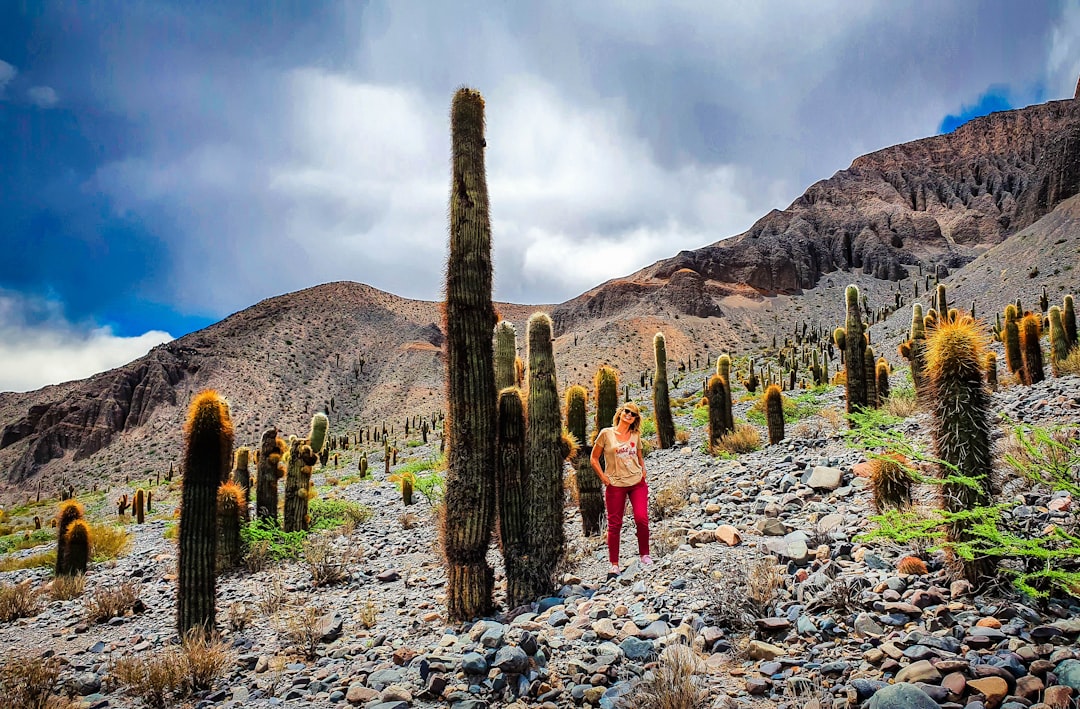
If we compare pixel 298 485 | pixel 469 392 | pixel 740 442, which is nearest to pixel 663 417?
pixel 740 442

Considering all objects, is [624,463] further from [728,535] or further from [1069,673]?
[1069,673]

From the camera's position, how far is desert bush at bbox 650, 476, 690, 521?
8.66 metres

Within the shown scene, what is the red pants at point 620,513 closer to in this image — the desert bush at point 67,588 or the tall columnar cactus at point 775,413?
the tall columnar cactus at point 775,413

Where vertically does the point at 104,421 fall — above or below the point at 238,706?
above

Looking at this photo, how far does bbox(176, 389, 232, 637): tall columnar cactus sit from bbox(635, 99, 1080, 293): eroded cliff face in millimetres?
90798

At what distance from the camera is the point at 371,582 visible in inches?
343

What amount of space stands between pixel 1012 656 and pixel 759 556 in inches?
94.3

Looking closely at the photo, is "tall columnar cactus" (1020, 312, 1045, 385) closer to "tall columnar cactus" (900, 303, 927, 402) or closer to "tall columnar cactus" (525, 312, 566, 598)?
"tall columnar cactus" (900, 303, 927, 402)

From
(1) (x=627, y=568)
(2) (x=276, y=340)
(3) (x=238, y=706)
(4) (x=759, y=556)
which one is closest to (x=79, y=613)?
(3) (x=238, y=706)

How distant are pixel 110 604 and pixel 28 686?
3.86m

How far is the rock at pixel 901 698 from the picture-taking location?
2.97 metres

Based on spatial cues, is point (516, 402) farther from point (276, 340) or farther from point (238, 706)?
point (276, 340)

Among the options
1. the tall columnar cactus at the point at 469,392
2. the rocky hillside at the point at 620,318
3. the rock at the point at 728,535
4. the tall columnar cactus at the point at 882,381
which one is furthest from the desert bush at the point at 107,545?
the rocky hillside at the point at 620,318

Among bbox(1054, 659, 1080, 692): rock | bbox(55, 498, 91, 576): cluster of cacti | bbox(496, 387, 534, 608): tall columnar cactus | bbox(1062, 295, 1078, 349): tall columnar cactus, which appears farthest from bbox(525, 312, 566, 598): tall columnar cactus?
bbox(1062, 295, 1078, 349): tall columnar cactus
